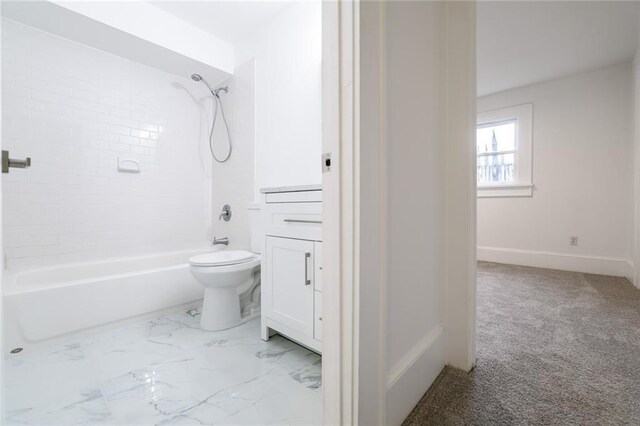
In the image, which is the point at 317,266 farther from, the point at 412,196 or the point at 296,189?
the point at 412,196

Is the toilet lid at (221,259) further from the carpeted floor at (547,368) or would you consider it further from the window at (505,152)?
the window at (505,152)

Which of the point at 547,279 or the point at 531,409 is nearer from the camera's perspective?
the point at 531,409

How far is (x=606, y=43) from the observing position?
2.39 meters

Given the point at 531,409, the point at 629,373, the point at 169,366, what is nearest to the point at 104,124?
the point at 169,366

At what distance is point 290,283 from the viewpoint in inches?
57.9

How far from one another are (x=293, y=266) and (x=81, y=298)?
4.35 ft

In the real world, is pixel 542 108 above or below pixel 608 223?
above

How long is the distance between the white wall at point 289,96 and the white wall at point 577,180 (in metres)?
2.65

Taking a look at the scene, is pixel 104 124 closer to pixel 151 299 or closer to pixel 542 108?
pixel 151 299

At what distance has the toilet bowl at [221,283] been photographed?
1.72 m

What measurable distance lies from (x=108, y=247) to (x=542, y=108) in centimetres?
462

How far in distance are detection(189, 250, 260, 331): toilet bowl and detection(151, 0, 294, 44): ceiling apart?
1978mm

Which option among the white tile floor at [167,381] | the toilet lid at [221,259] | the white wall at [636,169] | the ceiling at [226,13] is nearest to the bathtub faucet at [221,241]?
the toilet lid at [221,259]

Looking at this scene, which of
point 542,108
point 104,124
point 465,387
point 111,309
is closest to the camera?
point 465,387
